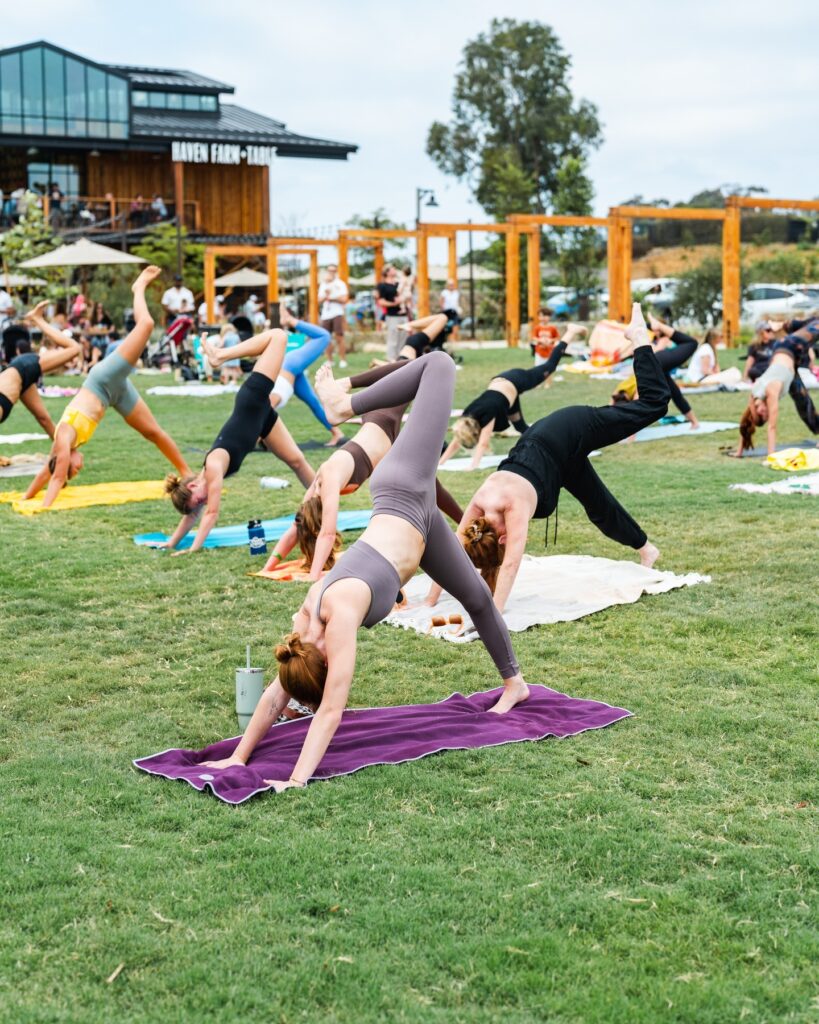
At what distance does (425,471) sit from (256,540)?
4108 mm

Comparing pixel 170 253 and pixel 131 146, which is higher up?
pixel 131 146

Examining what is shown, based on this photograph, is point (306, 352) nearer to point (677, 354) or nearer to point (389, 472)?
point (677, 354)

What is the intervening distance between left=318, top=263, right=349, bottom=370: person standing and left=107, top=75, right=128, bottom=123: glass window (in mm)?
17948

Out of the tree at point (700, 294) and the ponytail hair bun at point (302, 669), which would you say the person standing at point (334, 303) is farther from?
the ponytail hair bun at point (302, 669)

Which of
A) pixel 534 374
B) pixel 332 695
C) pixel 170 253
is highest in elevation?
pixel 170 253

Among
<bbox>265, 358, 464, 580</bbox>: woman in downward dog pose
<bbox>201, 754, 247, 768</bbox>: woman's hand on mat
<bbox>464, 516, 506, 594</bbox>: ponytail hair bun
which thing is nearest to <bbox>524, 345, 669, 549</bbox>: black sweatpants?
<bbox>265, 358, 464, 580</bbox>: woman in downward dog pose

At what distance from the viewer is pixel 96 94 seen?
37.6 metres

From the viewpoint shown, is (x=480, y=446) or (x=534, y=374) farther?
(x=480, y=446)

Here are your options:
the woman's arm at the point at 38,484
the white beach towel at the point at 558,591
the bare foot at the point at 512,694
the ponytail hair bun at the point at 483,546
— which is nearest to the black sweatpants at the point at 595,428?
the white beach towel at the point at 558,591

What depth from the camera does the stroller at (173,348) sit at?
23.8m

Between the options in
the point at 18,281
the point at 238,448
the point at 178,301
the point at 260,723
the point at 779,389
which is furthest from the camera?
the point at 18,281

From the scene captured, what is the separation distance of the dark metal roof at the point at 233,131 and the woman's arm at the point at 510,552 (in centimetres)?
3327

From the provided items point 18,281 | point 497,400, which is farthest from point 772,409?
point 18,281

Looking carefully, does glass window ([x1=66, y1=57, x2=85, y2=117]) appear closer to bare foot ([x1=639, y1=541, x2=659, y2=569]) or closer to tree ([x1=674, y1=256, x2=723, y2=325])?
tree ([x1=674, y1=256, x2=723, y2=325])
